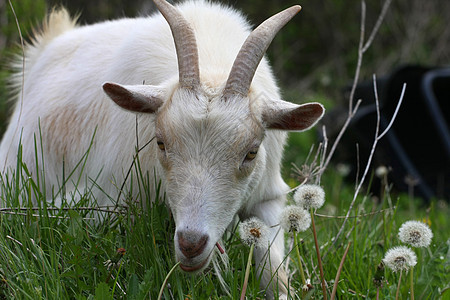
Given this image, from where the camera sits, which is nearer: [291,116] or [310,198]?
[310,198]

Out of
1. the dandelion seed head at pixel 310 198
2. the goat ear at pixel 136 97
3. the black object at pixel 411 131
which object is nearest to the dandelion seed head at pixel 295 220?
the dandelion seed head at pixel 310 198

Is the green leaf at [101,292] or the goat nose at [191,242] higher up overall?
the goat nose at [191,242]

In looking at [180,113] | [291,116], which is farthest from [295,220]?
[180,113]

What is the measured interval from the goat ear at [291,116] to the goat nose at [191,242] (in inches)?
28.1

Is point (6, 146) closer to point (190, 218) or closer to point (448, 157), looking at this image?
point (190, 218)

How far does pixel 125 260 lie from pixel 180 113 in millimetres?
700

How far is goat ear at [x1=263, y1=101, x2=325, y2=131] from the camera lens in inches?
122

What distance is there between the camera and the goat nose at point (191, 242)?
8.90 feet

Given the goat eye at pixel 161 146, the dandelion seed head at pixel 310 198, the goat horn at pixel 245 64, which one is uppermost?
the goat horn at pixel 245 64

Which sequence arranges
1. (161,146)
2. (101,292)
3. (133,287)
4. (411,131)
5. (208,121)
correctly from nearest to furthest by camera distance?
1. (101,292)
2. (133,287)
3. (208,121)
4. (161,146)
5. (411,131)

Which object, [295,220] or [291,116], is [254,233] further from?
[291,116]

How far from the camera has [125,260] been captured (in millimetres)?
3020

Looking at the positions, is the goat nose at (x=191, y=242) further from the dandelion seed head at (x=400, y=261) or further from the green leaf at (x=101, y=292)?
the dandelion seed head at (x=400, y=261)

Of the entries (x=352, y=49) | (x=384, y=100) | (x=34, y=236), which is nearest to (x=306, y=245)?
(x=34, y=236)
